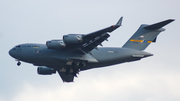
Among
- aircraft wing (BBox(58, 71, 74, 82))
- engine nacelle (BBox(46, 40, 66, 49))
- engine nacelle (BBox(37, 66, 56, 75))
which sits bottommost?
aircraft wing (BBox(58, 71, 74, 82))

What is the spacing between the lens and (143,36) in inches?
1010

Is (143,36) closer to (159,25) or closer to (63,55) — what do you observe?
(159,25)

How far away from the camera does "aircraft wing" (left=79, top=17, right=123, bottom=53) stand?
2091 centimetres

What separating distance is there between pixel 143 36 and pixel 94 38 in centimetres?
539

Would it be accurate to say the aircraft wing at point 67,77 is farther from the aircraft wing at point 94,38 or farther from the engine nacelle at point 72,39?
the engine nacelle at point 72,39

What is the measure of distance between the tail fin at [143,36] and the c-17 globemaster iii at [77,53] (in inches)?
2.9

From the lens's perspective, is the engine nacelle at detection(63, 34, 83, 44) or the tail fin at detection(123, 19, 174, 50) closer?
the engine nacelle at detection(63, 34, 83, 44)

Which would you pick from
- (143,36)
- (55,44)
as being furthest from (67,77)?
(143,36)

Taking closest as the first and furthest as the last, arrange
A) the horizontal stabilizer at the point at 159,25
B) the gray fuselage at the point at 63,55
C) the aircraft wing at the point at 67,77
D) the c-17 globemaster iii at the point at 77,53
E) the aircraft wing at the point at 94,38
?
the aircraft wing at the point at 94,38 → the c-17 globemaster iii at the point at 77,53 → the gray fuselage at the point at 63,55 → the horizontal stabilizer at the point at 159,25 → the aircraft wing at the point at 67,77

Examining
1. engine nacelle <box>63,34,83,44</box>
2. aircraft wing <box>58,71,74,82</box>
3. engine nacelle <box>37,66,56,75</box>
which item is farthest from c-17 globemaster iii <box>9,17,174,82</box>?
aircraft wing <box>58,71,74,82</box>

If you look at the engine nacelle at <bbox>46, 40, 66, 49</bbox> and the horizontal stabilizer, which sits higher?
the horizontal stabilizer

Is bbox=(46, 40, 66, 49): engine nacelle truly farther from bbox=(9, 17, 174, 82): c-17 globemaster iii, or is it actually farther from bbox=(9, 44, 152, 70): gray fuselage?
bbox=(9, 44, 152, 70): gray fuselage

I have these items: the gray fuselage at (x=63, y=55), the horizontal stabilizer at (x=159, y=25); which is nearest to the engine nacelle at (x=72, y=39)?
the gray fuselage at (x=63, y=55)

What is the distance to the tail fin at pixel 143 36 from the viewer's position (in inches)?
990
